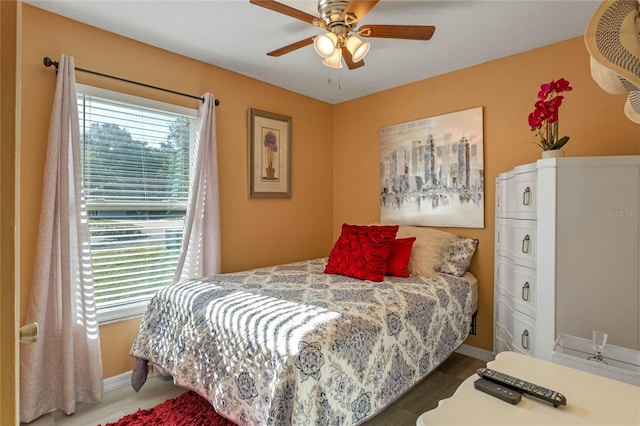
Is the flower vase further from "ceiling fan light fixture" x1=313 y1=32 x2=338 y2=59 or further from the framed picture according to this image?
the framed picture

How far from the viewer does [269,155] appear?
11.4ft

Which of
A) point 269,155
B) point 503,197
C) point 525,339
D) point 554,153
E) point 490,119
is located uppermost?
point 490,119

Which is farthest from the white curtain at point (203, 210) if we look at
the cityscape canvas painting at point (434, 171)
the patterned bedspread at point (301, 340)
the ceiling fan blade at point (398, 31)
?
the cityscape canvas painting at point (434, 171)

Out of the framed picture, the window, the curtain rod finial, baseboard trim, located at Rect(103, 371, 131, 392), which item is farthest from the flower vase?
baseboard trim, located at Rect(103, 371, 131, 392)

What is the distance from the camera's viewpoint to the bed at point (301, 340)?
1.47m

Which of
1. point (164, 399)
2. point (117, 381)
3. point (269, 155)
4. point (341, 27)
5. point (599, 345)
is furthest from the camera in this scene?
point (269, 155)

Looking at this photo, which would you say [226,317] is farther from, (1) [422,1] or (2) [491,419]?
(1) [422,1]

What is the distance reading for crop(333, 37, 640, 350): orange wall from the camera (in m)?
2.44

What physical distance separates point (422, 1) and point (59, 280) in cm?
278

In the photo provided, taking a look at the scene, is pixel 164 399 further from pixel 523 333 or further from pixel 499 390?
pixel 523 333

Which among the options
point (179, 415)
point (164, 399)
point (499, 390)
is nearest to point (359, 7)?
point (499, 390)

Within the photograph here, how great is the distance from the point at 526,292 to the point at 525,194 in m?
0.61

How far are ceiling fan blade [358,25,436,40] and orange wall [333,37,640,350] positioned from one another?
49.8 inches

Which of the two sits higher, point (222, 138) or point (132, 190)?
point (222, 138)
